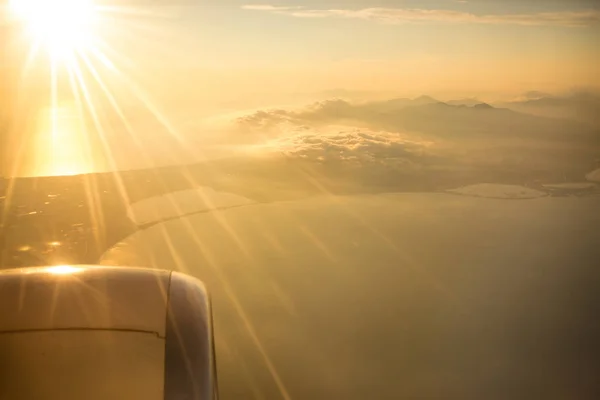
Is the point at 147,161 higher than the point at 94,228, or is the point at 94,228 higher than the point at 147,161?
the point at 147,161

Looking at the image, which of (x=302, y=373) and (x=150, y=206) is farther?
(x=150, y=206)

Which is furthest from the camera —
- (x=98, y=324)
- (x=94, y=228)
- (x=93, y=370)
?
(x=94, y=228)

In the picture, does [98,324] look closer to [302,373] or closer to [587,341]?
[302,373]

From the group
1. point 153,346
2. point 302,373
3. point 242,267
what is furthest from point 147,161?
point 153,346

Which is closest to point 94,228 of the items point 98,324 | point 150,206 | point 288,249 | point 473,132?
point 150,206

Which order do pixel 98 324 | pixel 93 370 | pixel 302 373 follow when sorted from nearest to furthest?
pixel 93 370 < pixel 98 324 < pixel 302 373

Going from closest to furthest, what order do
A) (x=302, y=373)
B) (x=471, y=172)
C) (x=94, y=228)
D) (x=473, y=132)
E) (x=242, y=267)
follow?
1. (x=302, y=373)
2. (x=94, y=228)
3. (x=242, y=267)
4. (x=471, y=172)
5. (x=473, y=132)

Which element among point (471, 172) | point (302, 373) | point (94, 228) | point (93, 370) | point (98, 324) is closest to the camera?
point (93, 370)

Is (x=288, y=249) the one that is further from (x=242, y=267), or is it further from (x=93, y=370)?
(x=93, y=370)

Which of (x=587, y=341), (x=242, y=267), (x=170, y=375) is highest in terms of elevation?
(x=170, y=375)
